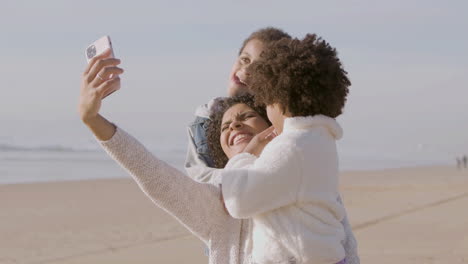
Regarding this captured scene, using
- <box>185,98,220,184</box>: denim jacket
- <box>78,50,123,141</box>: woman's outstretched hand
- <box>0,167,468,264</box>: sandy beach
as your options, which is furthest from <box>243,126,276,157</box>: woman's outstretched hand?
<box>0,167,468,264</box>: sandy beach

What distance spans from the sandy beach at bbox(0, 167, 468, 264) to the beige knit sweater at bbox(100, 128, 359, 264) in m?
6.54

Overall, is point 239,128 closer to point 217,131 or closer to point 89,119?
point 217,131

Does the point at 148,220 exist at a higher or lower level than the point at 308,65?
lower

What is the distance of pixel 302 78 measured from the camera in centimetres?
234

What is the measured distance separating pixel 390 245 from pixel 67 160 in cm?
2579

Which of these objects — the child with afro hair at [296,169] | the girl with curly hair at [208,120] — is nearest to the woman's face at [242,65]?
the girl with curly hair at [208,120]

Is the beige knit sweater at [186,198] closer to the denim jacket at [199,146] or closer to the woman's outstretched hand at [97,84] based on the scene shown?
the woman's outstretched hand at [97,84]

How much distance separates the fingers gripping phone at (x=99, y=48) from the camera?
7.23 feet

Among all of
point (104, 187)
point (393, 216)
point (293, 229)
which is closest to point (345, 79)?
point (293, 229)

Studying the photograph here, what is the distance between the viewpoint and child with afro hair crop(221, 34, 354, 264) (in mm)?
2307

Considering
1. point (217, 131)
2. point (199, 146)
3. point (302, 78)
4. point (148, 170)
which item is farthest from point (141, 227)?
point (302, 78)

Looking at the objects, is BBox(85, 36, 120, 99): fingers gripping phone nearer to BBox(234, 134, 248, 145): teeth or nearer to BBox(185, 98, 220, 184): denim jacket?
BBox(234, 134, 248, 145): teeth

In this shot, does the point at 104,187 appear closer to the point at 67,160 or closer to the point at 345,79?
the point at 67,160

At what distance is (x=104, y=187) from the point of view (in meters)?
21.0
